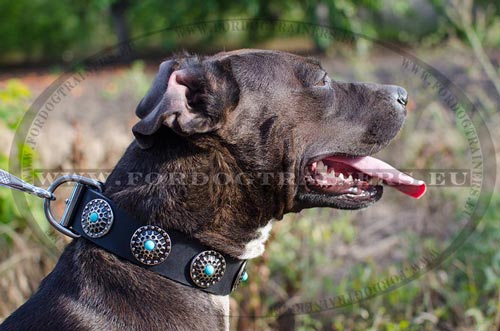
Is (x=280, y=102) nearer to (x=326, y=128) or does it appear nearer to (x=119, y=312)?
(x=326, y=128)

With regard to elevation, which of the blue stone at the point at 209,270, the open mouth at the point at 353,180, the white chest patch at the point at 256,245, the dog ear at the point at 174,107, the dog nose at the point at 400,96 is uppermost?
the dog nose at the point at 400,96

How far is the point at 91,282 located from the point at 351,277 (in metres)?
2.41

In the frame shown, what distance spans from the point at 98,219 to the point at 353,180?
1149 millimetres

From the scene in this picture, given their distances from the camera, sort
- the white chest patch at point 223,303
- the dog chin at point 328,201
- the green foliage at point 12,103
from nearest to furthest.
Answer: the white chest patch at point 223,303
the dog chin at point 328,201
the green foliage at point 12,103

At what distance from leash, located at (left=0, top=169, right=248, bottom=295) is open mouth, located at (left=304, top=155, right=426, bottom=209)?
59 cm

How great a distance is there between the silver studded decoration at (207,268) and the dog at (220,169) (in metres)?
0.04

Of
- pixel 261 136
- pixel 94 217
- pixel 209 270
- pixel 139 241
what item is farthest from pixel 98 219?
pixel 261 136

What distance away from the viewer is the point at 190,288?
8.16 feet

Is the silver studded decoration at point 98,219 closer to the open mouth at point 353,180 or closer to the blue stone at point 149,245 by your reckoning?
the blue stone at point 149,245

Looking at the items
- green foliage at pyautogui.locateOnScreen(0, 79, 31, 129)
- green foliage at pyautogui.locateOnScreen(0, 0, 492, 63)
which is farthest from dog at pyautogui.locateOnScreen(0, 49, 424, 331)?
green foliage at pyautogui.locateOnScreen(0, 0, 492, 63)

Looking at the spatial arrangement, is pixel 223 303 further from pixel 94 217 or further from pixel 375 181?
pixel 375 181

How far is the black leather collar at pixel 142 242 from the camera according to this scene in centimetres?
238

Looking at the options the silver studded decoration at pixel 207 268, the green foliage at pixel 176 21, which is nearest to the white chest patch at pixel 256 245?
the silver studded decoration at pixel 207 268

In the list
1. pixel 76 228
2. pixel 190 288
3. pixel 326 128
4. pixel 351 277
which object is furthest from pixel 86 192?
pixel 351 277
